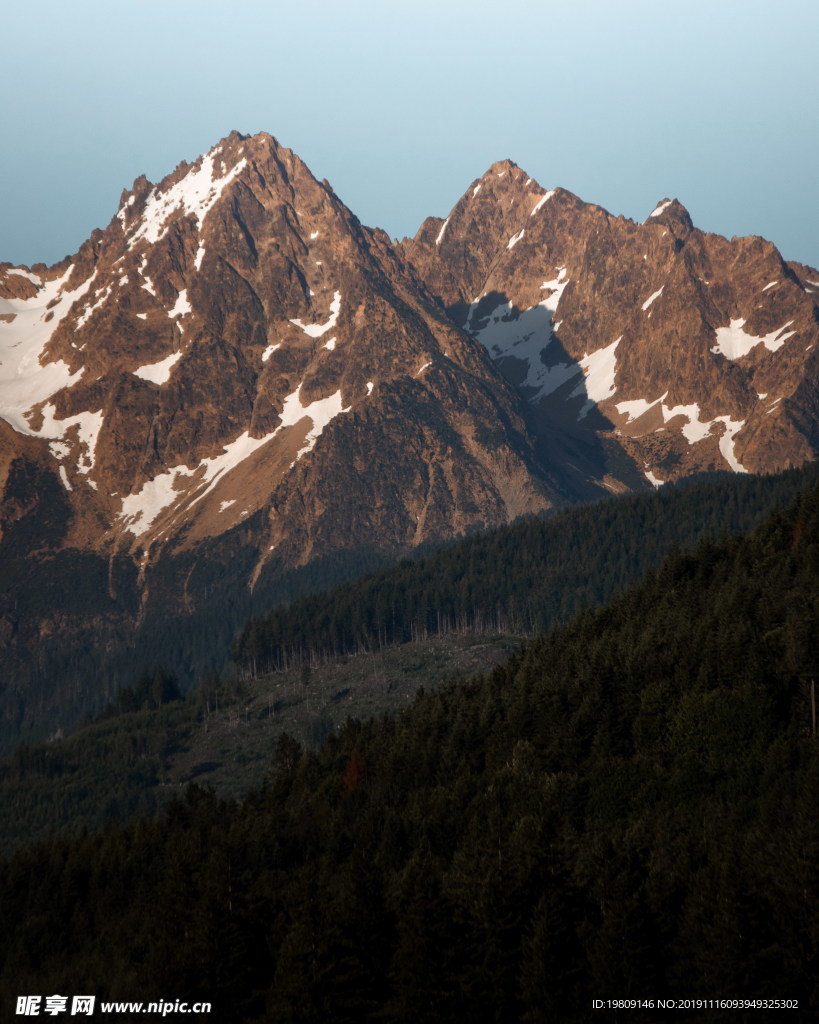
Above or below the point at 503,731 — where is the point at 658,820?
below

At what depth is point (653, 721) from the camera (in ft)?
422

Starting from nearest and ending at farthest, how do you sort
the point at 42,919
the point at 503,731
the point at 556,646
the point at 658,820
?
the point at 658,820 → the point at 42,919 → the point at 503,731 → the point at 556,646

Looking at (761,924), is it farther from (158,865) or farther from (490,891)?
(158,865)

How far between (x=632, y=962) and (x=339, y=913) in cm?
1741

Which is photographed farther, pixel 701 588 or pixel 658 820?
pixel 701 588

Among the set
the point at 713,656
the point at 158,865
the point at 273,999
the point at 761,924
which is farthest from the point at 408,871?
the point at 713,656

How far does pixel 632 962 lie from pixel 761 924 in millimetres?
7492

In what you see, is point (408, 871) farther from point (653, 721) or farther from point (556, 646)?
point (556, 646)

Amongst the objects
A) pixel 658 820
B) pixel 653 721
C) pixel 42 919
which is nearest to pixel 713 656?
pixel 653 721

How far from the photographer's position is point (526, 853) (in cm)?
8856

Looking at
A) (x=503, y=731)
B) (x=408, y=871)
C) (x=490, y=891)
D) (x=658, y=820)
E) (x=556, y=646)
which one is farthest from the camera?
(x=556, y=646)

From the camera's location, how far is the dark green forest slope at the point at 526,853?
81312 millimetres

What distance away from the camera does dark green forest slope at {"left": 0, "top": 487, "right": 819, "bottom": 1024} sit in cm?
8131

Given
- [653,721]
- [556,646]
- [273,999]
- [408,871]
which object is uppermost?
[556,646]
